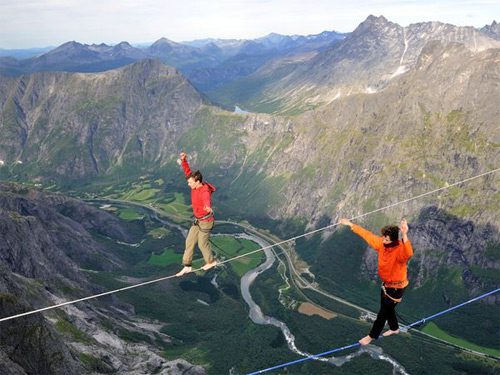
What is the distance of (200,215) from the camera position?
40062 mm

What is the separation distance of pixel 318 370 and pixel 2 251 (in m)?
116

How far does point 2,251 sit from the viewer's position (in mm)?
162750

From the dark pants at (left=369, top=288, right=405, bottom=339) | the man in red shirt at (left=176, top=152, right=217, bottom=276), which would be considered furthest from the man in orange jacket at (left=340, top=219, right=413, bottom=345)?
the man in red shirt at (left=176, top=152, right=217, bottom=276)

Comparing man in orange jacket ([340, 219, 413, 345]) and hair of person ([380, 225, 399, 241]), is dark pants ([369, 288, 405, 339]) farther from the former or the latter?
hair of person ([380, 225, 399, 241])

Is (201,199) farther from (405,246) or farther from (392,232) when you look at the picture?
(405,246)

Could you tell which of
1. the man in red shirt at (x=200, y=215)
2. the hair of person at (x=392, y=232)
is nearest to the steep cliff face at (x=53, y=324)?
the man in red shirt at (x=200, y=215)

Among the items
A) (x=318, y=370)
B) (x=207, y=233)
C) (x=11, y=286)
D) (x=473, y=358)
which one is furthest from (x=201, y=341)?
(x=207, y=233)

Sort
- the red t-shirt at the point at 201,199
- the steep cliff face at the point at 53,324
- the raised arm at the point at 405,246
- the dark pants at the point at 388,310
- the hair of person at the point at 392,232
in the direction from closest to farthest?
1. the raised arm at the point at 405,246
2. the hair of person at the point at 392,232
3. the dark pants at the point at 388,310
4. the red t-shirt at the point at 201,199
5. the steep cliff face at the point at 53,324

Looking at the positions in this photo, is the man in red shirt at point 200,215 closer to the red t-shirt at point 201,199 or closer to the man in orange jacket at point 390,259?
the red t-shirt at point 201,199

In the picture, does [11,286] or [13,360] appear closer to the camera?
[13,360]

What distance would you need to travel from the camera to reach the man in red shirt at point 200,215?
39.2 meters

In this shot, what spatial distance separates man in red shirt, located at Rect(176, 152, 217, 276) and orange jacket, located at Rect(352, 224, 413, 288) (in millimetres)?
13480

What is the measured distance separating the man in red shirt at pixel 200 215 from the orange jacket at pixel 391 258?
44.2 ft

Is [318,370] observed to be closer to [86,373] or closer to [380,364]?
[380,364]
